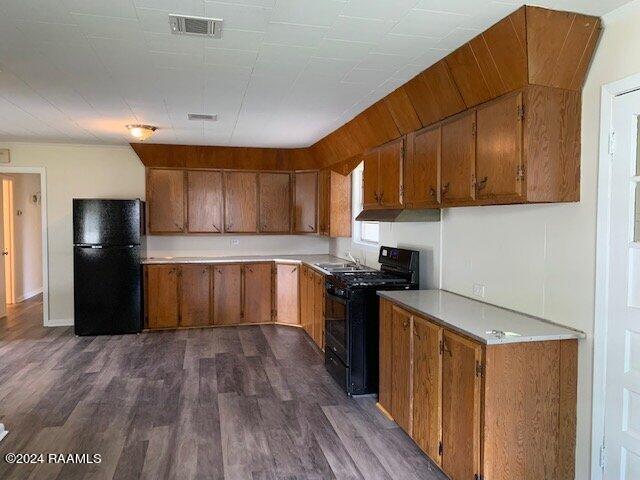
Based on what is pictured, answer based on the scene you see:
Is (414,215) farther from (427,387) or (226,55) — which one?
(226,55)

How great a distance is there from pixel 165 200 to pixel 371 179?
124 inches

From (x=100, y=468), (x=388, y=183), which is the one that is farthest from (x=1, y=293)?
(x=388, y=183)

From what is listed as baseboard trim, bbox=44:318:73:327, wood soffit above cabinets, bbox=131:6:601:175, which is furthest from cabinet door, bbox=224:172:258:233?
baseboard trim, bbox=44:318:73:327

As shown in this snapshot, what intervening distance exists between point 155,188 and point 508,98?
486 cm

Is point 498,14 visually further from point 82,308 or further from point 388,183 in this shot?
point 82,308

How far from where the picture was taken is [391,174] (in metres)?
3.83

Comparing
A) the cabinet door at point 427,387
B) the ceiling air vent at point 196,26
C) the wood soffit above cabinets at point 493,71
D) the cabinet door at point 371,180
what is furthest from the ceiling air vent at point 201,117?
the cabinet door at point 427,387

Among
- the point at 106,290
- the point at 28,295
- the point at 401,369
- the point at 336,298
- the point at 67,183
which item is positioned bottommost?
the point at 28,295

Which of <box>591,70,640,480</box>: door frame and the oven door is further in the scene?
the oven door

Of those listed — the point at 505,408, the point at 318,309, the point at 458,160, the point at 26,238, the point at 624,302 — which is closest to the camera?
the point at 624,302

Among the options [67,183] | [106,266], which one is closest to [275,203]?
[106,266]

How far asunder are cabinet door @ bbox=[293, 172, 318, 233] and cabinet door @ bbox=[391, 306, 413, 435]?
338 centimetres

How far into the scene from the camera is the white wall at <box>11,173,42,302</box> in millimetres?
7820

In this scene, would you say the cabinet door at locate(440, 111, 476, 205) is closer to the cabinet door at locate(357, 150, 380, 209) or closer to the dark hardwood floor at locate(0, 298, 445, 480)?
the cabinet door at locate(357, 150, 380, 209)
